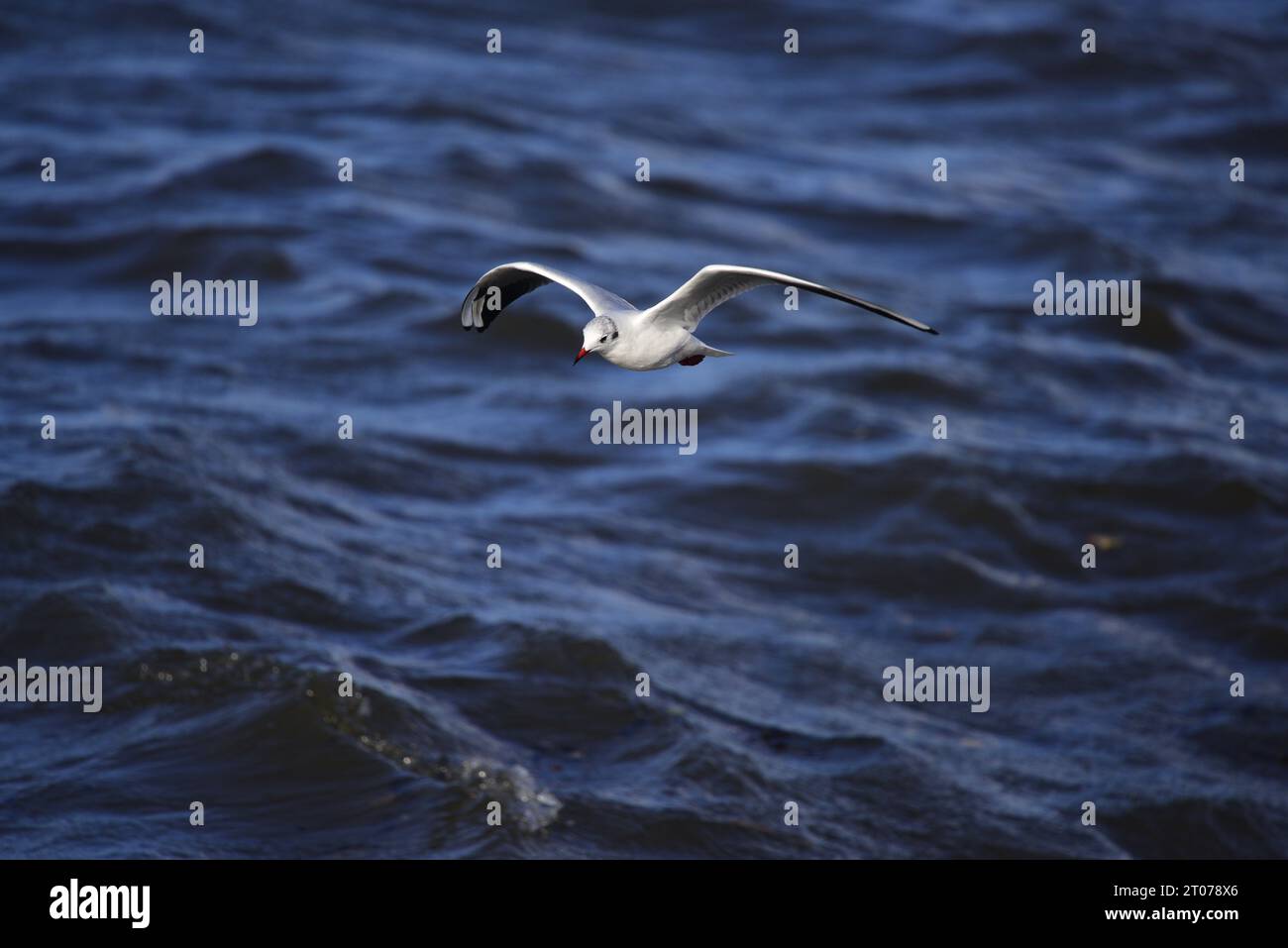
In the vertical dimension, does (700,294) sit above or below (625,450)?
above

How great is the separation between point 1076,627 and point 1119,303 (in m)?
7.34

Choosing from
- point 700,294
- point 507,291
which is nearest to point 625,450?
point 507,291

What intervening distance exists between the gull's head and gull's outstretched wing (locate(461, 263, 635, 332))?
0.27 m

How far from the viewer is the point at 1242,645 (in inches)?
551

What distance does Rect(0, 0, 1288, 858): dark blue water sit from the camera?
11086 millimetres

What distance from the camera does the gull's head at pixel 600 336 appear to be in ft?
22.4

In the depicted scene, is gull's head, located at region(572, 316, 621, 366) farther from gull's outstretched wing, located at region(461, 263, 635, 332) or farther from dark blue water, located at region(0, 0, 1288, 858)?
dark blue water, located at region(0, 0, 1288, 858)

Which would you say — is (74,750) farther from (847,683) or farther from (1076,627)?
(1076,627)

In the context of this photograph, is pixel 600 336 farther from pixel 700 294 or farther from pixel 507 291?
pixel 507 291

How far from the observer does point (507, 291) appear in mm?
7863

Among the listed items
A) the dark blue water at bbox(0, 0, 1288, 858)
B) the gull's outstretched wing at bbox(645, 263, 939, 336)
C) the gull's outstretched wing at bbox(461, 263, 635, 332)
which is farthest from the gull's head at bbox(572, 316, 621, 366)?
the dark blue water at bbox(0, 0, 1288, 858)

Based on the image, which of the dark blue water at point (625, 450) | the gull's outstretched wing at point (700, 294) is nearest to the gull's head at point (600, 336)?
the gull's outstretched wing at point (700, 294)

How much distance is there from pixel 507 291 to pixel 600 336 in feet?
3.85
